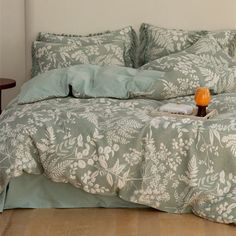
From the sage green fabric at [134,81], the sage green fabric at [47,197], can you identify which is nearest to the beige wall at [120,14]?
the sage green fabric at [134,81]

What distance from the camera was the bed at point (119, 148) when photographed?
92.1 inches

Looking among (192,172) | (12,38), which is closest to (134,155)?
(192,172)

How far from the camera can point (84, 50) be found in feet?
11.6

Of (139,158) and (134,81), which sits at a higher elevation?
(134,81)

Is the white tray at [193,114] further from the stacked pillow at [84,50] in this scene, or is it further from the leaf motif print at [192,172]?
the stacked pillow at [84,50]

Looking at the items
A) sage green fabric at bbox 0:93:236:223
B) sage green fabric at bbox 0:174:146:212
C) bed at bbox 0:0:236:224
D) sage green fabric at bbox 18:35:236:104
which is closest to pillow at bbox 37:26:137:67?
sage green fabric at bbox 18:35:236:104

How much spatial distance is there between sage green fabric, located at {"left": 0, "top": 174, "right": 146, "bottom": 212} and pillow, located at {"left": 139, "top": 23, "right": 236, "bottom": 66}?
4.56 feet

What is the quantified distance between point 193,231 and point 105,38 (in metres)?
1.79

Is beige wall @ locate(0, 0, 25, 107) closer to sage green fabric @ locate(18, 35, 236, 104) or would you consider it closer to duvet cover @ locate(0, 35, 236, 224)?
sage green fabric @ locate(18, 35, 236, 104)

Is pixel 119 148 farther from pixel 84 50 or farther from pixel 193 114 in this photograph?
pixel 84 50

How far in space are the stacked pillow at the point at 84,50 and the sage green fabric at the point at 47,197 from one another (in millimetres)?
1177

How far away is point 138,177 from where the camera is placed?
2.40 m

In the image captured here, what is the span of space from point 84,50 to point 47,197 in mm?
1311

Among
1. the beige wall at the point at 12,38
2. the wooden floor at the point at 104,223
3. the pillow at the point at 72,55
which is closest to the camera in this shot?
the wooden floor at the point at 104,223
